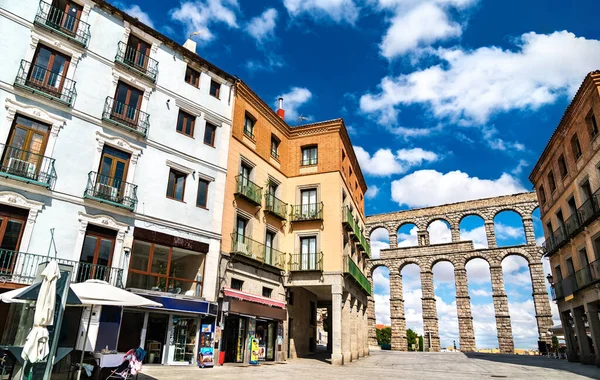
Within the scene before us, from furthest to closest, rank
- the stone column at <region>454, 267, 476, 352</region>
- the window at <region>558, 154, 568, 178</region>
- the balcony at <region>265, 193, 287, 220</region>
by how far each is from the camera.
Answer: the stone column at <region>454, 267, 476, 352</region> → the window at <region>558, 154, 568, 178</region> → the balcony at <region>265, 193, 287, 220</region>

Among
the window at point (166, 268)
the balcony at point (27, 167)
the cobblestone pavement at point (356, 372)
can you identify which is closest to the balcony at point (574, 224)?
the cobblestone pavement at point (356, 372)

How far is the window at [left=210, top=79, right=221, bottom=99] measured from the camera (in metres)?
20.9

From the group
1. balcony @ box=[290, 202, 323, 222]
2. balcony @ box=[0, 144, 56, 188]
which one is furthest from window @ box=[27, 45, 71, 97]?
balcony @ box=[290, 202, 323, 222]

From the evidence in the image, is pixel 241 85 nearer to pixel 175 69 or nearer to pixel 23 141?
pixel 175 69

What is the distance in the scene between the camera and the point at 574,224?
2248cm

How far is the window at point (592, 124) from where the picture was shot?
66.5 feet

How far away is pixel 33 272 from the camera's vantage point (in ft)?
42.0

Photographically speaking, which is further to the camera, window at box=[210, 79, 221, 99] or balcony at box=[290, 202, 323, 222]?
balcony at box=[290, 202, 323, 222]

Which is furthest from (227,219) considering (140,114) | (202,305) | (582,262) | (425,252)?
(425,252)

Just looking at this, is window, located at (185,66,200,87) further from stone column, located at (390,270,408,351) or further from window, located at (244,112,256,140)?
stone column, located at (390,270,408,351)

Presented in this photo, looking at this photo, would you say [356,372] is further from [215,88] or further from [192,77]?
[192,77]

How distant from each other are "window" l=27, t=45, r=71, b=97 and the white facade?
0.82ft

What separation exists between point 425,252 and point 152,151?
126 feet

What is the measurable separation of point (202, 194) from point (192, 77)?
6240 millimetres
